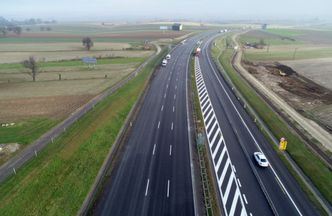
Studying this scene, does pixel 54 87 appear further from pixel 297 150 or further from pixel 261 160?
pixel 297 150

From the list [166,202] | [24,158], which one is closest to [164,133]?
[166,202]

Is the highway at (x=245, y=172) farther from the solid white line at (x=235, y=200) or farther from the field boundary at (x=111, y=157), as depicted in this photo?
the field boundary at (x=111, y=157)

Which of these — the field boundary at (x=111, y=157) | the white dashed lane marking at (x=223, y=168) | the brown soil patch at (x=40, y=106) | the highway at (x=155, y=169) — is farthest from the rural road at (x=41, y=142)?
the white dashed lane marking at (x=223, y=168)

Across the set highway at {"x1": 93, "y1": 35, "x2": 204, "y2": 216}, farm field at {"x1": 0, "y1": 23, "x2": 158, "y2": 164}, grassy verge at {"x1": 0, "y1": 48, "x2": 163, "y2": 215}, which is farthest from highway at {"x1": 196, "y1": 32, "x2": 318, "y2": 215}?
farm field at {"x1": 0, "y1": 23, "x2": 158, "y2": 164}

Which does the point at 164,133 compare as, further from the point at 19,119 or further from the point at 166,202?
the point at 19,119

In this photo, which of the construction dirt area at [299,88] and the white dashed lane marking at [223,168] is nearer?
the white dashed lane marking at [223,168]
